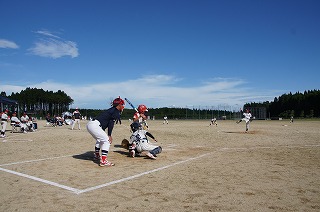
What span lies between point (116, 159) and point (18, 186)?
397cm

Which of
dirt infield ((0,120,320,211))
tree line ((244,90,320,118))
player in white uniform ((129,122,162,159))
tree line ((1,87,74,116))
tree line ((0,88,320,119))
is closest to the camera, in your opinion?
dirt infield ((0,120,320,211))

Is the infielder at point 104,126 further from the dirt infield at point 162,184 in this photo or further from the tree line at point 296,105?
the tree line at point 296,105

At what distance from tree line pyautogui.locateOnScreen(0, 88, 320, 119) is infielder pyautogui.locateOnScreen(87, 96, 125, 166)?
58.4 meters

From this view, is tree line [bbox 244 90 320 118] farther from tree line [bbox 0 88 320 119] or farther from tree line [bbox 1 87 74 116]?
tree line [bbox 1 87 74 116]

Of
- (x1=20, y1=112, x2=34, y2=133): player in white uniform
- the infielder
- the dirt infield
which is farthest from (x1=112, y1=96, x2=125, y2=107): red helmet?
(x1=20, y1=112, x2=34, y2=133): player in white uniform

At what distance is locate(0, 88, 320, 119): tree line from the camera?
81.4m

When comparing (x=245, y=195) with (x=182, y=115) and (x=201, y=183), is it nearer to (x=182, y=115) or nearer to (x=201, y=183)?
(x=201, y=183)

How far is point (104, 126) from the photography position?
8883mm

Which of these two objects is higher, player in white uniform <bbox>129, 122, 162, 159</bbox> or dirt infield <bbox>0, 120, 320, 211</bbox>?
player in white uniform <bbox>129, 122, 162, 159</bbox>

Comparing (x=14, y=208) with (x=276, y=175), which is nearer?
(x=14, y=208)

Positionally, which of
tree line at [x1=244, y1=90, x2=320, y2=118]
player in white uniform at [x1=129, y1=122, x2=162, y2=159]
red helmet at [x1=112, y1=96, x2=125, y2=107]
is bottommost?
Result: player in white uniform at [x1=129, y1=122, x2=162, y2=159]

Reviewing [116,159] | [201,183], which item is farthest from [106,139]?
[201,183]

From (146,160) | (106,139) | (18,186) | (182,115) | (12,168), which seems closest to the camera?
(18,186)

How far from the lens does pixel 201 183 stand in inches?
242
